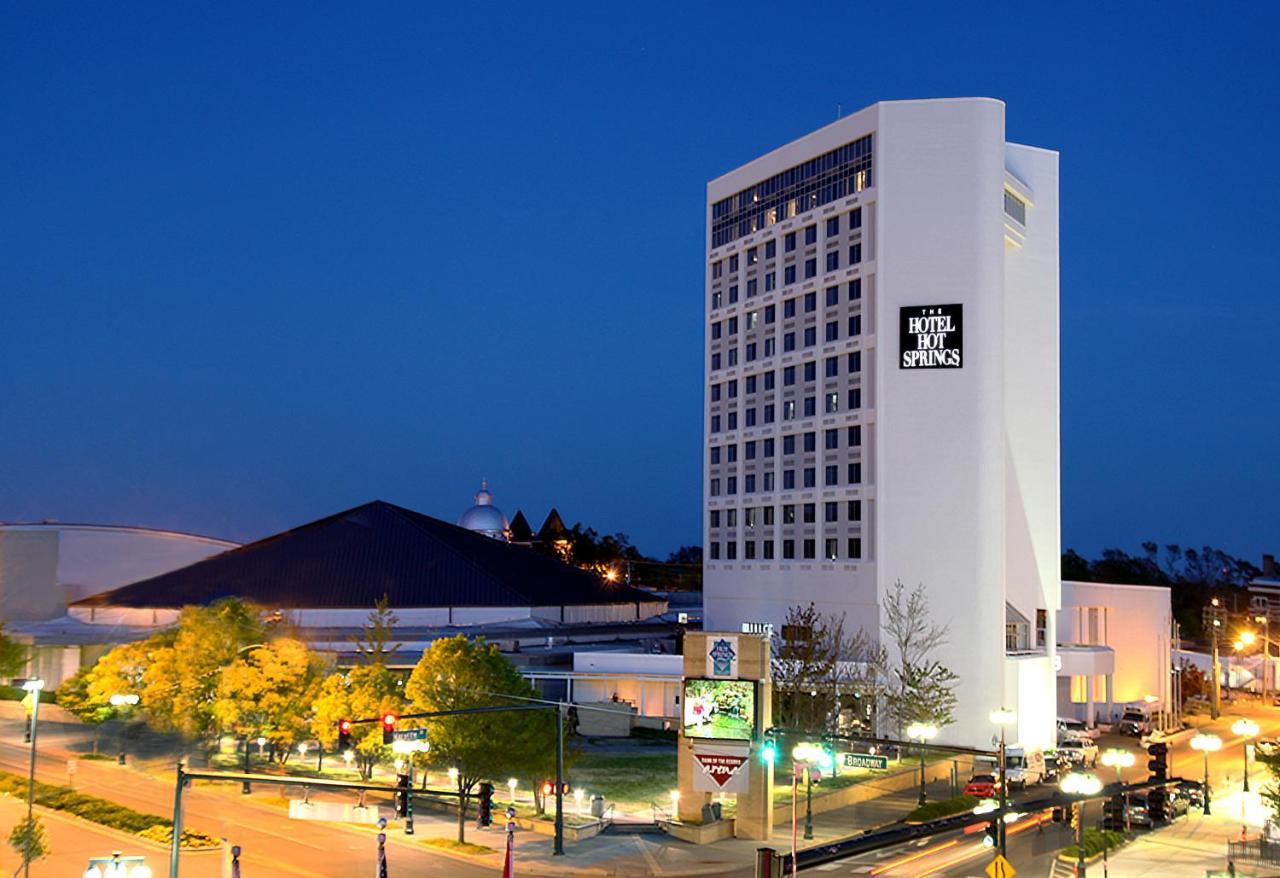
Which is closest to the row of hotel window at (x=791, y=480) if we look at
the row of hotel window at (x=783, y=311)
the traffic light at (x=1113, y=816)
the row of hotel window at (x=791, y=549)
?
the row of hotel window at (x=791, y=549)

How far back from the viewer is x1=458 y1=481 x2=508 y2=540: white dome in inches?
7052

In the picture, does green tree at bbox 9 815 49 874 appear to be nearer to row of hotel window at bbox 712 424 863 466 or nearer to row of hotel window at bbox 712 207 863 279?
row of hotel window at bbox 712 424 863 466

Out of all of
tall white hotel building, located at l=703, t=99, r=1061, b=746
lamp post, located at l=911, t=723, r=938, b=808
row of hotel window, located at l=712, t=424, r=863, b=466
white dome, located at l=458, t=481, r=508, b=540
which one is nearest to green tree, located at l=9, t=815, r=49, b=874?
lamp post, located at l=911, t=723, r=938, b=808

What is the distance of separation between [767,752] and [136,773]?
126 ft

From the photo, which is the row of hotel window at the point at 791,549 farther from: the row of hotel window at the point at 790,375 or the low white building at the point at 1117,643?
the low white building at the point at 1117,643

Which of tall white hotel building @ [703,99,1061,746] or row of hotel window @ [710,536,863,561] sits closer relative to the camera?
tall white hotel building @ [703,99,1061,746]

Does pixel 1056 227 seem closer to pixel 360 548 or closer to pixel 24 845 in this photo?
pixel 360 548

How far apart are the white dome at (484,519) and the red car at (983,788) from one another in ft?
375

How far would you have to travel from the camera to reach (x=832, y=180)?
99.8m

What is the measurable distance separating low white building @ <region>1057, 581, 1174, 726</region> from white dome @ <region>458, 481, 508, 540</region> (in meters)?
83.8

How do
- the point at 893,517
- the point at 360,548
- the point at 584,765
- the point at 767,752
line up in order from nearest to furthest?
1. the point at 767,752
2. the point at 584,765
3. the point at 893,517
4. the point at 360,548

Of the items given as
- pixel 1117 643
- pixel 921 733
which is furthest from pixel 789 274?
pixel 1117 643

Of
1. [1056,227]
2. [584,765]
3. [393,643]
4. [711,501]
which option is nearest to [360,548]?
[393,643]

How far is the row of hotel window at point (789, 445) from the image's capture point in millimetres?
96688
